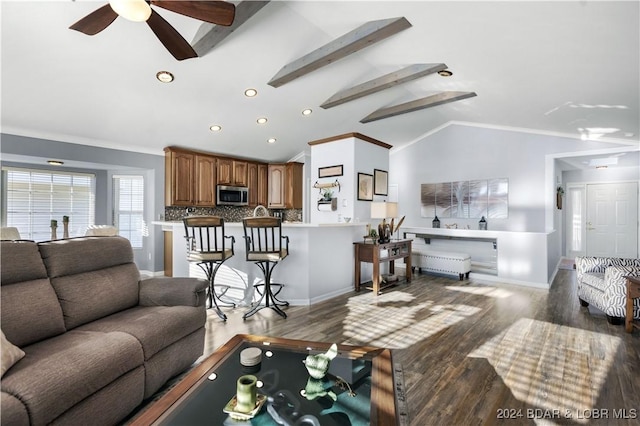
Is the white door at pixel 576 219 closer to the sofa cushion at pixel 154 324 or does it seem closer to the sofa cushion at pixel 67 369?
the sofa cushion at pixel 154 324

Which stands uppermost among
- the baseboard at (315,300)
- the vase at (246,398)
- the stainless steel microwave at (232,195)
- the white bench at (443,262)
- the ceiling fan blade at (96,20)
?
the ceiling fan blade at (96,20)

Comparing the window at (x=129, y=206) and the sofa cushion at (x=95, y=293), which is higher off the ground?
the window at (x=129, y=206)

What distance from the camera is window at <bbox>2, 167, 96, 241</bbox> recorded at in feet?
16.7

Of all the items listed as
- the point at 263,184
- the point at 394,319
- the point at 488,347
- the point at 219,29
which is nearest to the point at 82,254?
the point at 219,29

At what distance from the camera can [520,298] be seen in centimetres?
438

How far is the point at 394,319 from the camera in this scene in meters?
3.48

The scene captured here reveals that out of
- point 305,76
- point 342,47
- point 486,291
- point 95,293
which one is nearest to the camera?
point 95,293

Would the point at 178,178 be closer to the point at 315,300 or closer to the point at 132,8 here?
the point at 315,300

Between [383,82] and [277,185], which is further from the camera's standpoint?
[277,185]

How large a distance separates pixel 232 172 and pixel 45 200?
3256mm

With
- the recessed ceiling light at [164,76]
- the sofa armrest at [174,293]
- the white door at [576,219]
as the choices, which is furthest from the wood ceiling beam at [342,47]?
the white door at [576,219]

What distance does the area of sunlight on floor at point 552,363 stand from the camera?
199cm

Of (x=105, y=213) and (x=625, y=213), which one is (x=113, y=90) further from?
(x=625, y=213)

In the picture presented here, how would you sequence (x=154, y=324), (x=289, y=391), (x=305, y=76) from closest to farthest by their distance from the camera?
(x=289, y=391)
(x=154, y=324)
(x=305, y=76)
